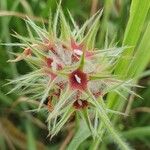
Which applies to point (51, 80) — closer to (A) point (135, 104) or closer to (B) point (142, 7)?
(B) point (142, 7)

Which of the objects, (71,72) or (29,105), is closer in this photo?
(71,72)

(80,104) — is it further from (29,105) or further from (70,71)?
(29,105)

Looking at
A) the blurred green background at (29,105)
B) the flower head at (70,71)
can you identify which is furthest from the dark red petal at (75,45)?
the blurred green background at (29,105)

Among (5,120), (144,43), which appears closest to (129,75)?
(144,43)

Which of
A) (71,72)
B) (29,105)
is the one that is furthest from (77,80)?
(29,105)

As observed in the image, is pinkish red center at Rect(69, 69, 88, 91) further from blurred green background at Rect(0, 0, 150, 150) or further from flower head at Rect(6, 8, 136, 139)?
blurred green background at Rect(0, 0, 150, 150)
